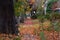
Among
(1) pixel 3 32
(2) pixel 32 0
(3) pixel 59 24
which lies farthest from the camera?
(2) pixel 32 0

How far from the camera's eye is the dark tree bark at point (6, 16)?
11555 mm

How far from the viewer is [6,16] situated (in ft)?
38.2

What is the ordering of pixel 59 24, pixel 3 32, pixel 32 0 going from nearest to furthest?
pixel 59 24
pixel 3 32
pixel 32 0

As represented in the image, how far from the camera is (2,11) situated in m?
11.6

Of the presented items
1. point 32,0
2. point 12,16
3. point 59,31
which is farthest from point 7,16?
point 32,0

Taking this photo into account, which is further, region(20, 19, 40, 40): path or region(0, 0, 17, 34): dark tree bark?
region(0, 0, 17, 34): dark tree bark

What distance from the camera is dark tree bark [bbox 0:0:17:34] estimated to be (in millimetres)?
11555

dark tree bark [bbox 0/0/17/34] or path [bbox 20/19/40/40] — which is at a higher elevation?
dark tree bark [bbox 0/0/17/34]

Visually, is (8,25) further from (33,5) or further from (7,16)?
(33,5)

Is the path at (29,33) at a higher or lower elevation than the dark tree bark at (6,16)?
lower

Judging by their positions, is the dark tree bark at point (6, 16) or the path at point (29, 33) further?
the dark tree bark at point (6, 16)

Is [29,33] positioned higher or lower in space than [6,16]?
lower

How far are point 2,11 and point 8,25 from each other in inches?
33.0

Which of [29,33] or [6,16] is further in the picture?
[29,33]
